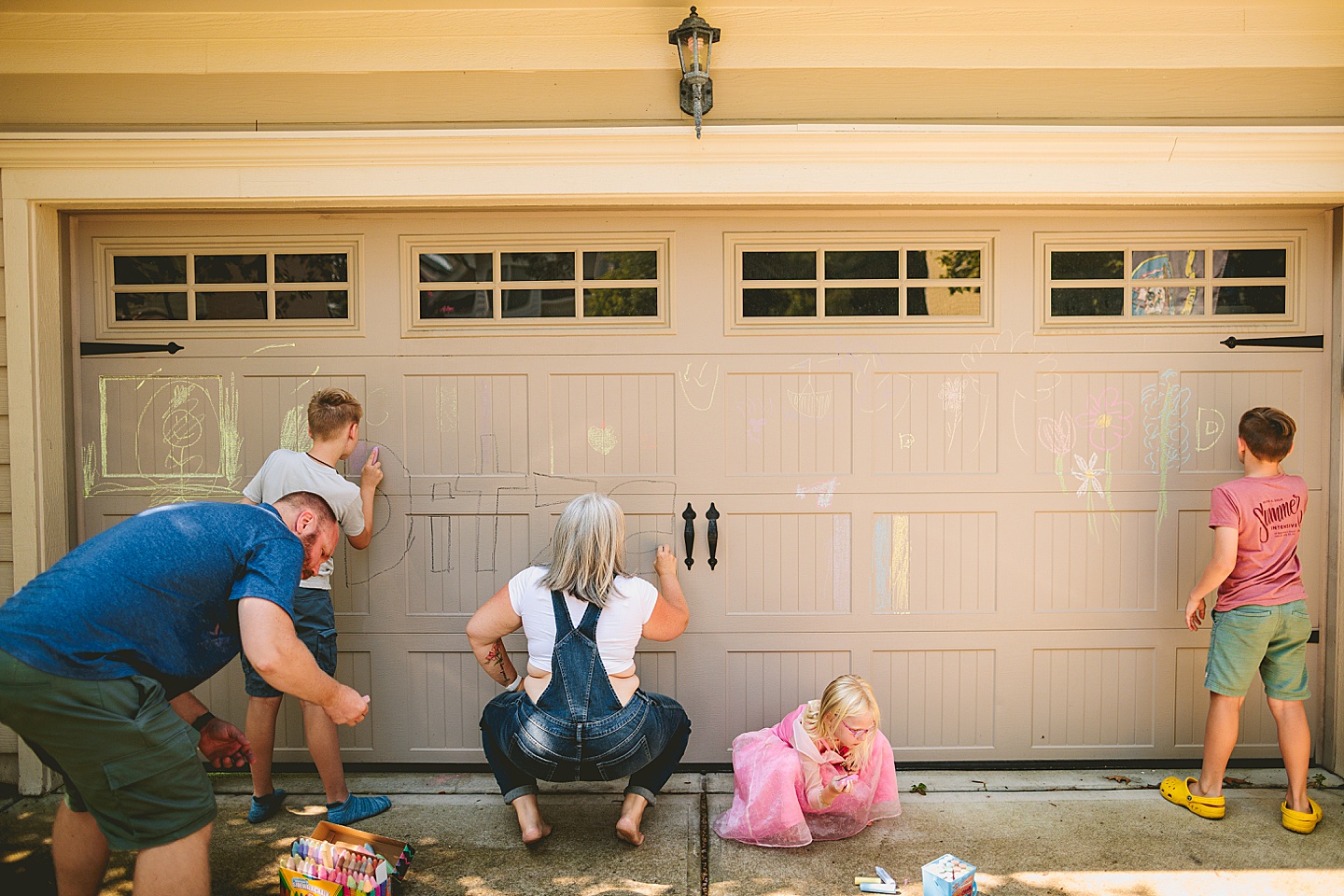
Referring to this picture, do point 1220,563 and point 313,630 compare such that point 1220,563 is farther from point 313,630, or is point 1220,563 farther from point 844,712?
point 313,630

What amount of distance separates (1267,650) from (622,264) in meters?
2.95

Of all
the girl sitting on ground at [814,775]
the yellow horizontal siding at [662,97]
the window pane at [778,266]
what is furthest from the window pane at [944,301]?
the girl sitting on ground at [814,775]

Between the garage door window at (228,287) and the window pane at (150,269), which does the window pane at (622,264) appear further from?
the window pane at (150,269)

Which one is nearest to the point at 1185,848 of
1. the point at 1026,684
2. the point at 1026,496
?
the point at 1026,684

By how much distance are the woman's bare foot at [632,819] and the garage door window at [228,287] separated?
7.44 ft

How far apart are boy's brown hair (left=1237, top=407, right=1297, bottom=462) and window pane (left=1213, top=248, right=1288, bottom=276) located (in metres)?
0.78

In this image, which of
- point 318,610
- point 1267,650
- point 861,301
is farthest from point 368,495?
point 1267,650

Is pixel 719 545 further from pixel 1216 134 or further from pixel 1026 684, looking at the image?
pixel 1216 134

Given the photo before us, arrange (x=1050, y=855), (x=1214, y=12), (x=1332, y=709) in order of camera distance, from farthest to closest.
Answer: (x=1332, y=709) → (x=1214, y=12) → (x=1050, y=855)

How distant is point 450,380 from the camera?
3.50 meters

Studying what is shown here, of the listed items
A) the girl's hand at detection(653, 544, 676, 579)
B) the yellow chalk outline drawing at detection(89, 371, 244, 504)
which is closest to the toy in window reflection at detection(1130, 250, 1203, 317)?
the girl's hand at detection(653, 544, 676, 579)

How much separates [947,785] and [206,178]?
3.91 meters

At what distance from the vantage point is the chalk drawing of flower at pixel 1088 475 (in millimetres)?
3490

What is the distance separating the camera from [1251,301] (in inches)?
139
